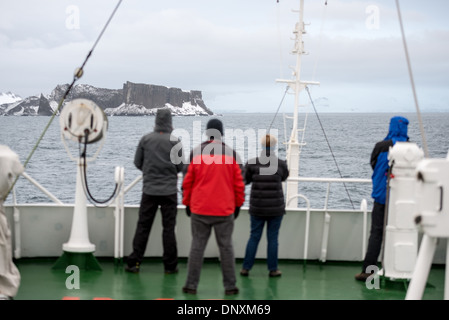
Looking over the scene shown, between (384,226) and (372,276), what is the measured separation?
0.75m

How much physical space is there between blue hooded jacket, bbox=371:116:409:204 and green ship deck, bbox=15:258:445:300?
97cm

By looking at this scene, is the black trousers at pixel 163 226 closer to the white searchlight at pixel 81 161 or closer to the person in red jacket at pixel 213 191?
the white searchlight at pixel 81 161

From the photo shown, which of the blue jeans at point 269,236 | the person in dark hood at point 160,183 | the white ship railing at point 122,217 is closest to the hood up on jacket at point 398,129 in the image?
the white ship railing at point 122,217

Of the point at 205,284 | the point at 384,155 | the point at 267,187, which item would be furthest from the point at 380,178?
the point at 205,284

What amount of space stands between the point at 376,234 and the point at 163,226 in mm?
2369

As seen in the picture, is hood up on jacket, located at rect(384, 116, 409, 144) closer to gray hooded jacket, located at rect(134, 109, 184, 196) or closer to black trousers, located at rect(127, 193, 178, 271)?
gray hooded jacket, located at rect(134, 109, 184, 196)

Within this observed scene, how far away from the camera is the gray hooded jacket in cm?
729

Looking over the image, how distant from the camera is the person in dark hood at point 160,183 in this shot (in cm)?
729

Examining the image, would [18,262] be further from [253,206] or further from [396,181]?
[396,181]

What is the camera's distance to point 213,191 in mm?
6258

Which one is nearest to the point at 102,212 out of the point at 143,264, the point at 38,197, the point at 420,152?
the point at 143,264

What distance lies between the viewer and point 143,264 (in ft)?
26.2

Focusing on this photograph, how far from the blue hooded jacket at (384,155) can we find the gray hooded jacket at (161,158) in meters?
2.13

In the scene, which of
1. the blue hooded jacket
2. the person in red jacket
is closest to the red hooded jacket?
the person in red jacket
